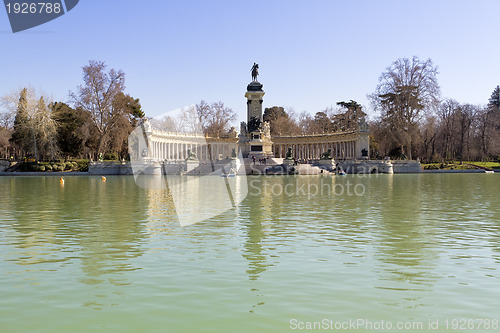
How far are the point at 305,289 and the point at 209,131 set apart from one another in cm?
10185

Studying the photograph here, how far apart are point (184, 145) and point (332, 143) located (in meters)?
29.1

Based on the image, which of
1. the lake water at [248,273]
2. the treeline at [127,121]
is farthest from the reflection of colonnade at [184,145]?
the lake water at [248,273]

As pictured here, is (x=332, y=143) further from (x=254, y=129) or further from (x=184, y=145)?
(x=184, y=145)

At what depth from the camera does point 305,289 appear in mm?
8344

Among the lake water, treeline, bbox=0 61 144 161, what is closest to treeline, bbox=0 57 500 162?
treeline, bbox=0 61 144 161

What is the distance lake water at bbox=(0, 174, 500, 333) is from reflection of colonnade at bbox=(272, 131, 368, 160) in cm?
6277

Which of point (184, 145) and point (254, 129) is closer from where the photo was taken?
point (254, 129)

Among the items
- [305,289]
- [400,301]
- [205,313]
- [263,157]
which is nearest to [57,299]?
[205,313]

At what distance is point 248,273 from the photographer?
953 cm

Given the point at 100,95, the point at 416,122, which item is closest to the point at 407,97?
the point at 416,122

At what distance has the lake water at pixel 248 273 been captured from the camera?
6.91m

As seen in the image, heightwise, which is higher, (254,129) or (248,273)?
(254,129)

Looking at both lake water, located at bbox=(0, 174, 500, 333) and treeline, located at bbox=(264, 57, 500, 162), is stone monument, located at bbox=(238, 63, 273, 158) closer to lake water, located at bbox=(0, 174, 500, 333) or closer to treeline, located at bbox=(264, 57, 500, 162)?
treeline, located at bbox=(264, 57, 500, 162)

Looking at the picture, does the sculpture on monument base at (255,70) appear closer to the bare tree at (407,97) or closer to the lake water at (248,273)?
the bare tree at (407,97)
